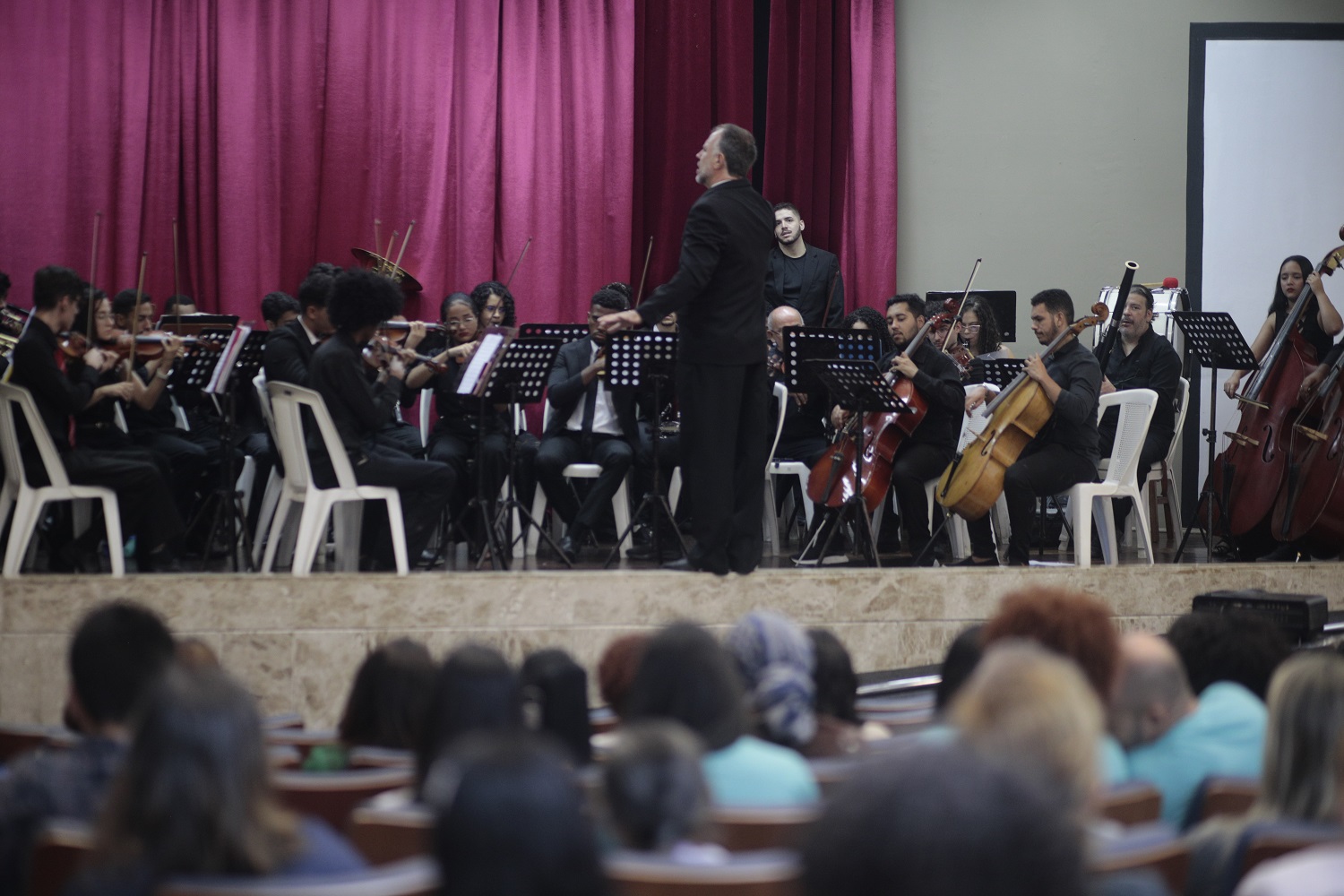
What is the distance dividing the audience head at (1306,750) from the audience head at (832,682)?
46.0 inches

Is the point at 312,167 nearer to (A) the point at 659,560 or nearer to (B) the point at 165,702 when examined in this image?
(A) the point at 659,560

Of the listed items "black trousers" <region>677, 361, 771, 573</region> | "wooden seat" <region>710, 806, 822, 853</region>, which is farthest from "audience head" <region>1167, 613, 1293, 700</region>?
"black trousers" <region>677, 361, 771, 573</region>

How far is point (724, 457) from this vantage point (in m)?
5.10

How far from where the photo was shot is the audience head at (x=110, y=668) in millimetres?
2396

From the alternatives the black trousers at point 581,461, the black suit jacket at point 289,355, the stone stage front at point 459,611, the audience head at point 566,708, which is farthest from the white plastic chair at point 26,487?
the audience head at point 566,708

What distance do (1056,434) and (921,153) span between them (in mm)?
3361

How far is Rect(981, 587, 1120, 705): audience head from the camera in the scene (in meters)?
2.60

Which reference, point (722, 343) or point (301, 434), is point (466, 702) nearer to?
point (722, 343)

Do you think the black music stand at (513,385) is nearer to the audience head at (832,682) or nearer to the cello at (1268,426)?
the audience head at (832,682)

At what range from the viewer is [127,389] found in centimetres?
543

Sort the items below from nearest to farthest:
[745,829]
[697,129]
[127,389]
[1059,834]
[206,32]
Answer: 1. [1059,834]
2. [745,829]
3. [127,389]
4. [206,32]
5. [697,129]

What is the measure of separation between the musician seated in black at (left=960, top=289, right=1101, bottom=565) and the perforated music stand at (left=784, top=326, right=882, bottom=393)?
27.0 inches

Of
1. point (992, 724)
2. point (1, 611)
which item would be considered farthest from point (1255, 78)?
point (992, 724)

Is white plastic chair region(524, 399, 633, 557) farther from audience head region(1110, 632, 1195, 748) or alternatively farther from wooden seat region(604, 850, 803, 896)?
wooden seat region(604, 850, 803, 896)
